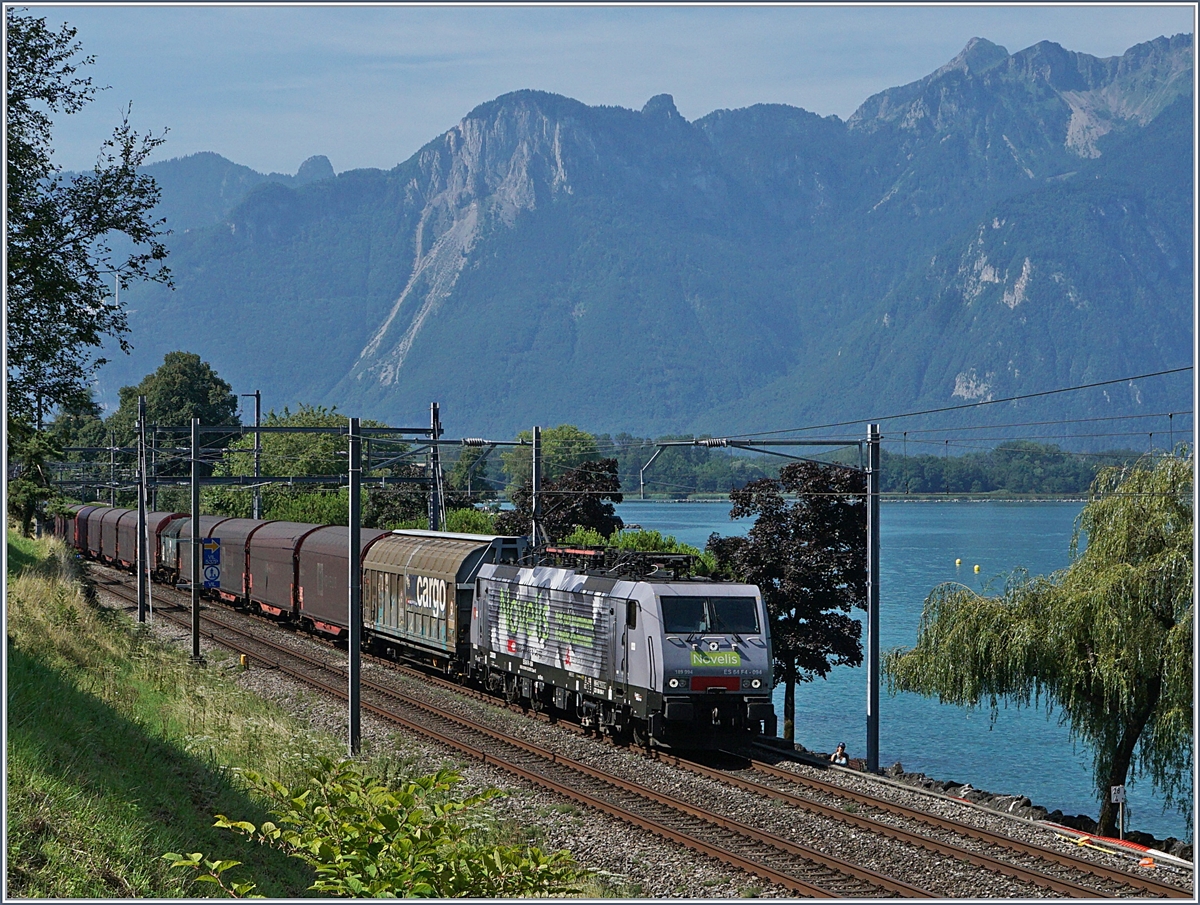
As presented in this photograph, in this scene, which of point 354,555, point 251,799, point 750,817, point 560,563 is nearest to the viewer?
point 251,799

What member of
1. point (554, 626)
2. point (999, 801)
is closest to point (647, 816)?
point (999, 801)

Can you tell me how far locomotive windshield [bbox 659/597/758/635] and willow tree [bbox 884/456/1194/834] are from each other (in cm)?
605

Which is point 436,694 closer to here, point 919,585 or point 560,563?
point 560,563

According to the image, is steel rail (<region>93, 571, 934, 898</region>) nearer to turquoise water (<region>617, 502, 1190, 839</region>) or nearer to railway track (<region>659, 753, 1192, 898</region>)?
railway track (<region>659, 753, 1192, 898</region>)

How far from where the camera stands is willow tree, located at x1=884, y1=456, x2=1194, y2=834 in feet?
81.5

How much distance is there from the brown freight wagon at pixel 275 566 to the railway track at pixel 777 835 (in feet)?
60.5

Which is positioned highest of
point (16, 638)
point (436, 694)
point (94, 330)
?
point (94, 330)

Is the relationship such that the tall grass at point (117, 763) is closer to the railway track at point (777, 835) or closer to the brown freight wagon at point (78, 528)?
the railway track at point (777, 835)

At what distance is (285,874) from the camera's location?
44.2 feet

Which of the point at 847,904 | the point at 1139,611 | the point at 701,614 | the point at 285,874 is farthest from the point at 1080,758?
the point at 285,874

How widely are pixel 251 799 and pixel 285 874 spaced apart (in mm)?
3837

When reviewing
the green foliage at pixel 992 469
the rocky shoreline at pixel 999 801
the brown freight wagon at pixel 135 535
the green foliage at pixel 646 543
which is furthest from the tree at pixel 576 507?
the green foliage at pixel 992 469

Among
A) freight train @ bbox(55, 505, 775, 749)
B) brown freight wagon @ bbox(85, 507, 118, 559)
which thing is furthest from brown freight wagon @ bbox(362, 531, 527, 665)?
brown freight wagon @ bbox(85, 507, 118, 559)

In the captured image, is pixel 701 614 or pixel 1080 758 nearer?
pixel 701 614
